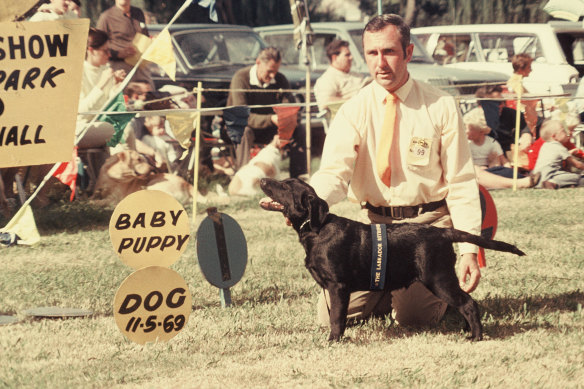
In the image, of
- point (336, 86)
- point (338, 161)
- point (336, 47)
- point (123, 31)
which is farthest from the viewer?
point (336, 47)

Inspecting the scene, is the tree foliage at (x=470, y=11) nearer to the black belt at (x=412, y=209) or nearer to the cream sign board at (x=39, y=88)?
the black belt at (x=412, y=209)

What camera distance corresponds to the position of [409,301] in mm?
4906

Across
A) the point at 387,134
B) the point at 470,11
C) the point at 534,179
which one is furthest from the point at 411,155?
the point at 470,11

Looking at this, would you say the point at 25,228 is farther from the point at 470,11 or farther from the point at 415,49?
the point at 470,11

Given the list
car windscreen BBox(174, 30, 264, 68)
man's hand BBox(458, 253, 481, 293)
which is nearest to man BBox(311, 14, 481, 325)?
man's hand BBox(458, 253, 481, 293)

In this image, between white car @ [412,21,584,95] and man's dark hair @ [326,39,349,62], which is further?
white car @ [412,21,584,95]

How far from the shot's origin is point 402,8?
33656mm

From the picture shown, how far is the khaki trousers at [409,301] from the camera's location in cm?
489

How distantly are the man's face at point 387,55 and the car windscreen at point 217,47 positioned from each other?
8315 mm

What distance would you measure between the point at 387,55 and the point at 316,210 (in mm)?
863

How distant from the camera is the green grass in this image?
13.2 ft

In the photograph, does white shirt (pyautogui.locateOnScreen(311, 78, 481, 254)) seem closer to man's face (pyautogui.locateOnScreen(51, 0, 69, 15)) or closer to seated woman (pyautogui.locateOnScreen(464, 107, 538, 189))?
man's face (pyautogui.locateOnScreen(51, 0, 69, 15))

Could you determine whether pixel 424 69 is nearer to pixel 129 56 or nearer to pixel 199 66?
pixel 199 66

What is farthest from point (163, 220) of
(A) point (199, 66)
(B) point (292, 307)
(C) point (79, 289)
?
(A) point (199, 66)
